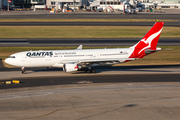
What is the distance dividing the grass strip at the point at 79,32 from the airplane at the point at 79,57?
42.2 metres

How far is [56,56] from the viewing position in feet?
148

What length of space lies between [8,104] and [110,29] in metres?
76.3

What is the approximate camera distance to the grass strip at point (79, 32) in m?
89.8

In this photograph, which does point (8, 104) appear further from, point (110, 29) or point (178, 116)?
point (110, 29)

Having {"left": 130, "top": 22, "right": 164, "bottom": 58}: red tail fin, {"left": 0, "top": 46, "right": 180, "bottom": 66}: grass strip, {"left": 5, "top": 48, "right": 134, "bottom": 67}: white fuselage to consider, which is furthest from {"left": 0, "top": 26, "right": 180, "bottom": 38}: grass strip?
{"left": 5, "top": 48, "right": 134, "bottom": 67}: white fuselage

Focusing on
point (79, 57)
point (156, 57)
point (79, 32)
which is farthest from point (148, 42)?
point (79, 32)

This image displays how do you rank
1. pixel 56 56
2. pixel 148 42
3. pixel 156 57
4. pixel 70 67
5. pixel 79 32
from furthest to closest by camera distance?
1. pixel 79 32
2. pixel 156 57
3. pixel 148 42
4. pixel 56 56
5. pixel 70 67

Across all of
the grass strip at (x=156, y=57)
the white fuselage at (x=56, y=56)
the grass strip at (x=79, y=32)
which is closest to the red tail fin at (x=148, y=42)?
the white fuselage at (x=56, y=56)

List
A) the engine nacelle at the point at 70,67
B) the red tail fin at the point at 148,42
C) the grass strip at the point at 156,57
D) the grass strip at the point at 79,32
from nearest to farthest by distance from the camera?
the engine nacelle at the point at 70,67
the red tail fin at the point at 148,42
the grass strip at the point at 156,57
the grass strip at the point at 79,32

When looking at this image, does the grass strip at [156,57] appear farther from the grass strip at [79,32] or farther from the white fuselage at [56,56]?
the grass strip at [79,32]

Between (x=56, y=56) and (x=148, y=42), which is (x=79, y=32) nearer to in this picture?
(x=148, y=42)

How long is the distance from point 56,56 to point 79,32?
51.0 metres

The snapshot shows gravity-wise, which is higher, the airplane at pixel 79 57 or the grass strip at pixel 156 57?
the airplane at pixel 79 57

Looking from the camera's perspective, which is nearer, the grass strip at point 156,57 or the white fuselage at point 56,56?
the white fuselage at point 56,56
